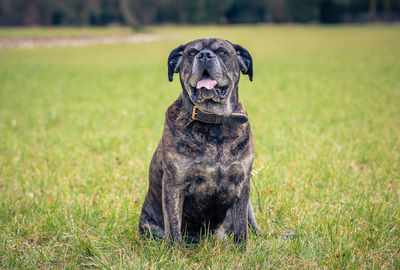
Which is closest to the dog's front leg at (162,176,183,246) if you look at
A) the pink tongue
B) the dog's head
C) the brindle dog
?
the brindle dog

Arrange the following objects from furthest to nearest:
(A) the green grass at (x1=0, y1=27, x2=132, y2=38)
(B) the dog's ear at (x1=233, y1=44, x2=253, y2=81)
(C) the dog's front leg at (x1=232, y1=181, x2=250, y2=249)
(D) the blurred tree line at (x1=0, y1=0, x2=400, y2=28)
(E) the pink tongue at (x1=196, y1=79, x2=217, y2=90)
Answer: (D) the blurred tree line at (x1=0, y1=0, x2=400, y2=28) → (A) the green grass at (x1=0, y1=27, x2=132, y2=38) → (B) the dog's ear at (x1=233, y1=44, x2=253, y2=81) → (C) the dog's front leg at (x1=232, y1=181, x2=250, y2=249) → (E) the pink tongue at (x1=196, y1=79, x2=217, y2=90)

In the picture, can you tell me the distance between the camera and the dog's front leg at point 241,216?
2.80 meters

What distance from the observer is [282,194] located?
388 cm

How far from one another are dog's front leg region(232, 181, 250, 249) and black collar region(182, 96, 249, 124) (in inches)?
19.1

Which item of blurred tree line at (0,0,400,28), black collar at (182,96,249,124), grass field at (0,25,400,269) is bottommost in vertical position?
grass field at (0,25,400,269)

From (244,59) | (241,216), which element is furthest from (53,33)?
(241,216)

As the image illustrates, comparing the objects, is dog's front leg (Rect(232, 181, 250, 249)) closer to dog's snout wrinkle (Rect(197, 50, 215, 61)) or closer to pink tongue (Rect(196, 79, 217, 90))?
pink tongue (Rect(196, 79, 217, 90))

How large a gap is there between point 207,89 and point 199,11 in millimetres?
76282

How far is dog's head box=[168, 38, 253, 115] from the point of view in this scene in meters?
2.61

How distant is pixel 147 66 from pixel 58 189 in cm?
1188

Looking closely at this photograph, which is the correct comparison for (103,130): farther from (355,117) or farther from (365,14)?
(365,14)

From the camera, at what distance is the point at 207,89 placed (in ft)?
8.55

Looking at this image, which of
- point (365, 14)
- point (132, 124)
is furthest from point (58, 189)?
point (365, 14)

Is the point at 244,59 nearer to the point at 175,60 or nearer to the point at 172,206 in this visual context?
the point at 175,60
